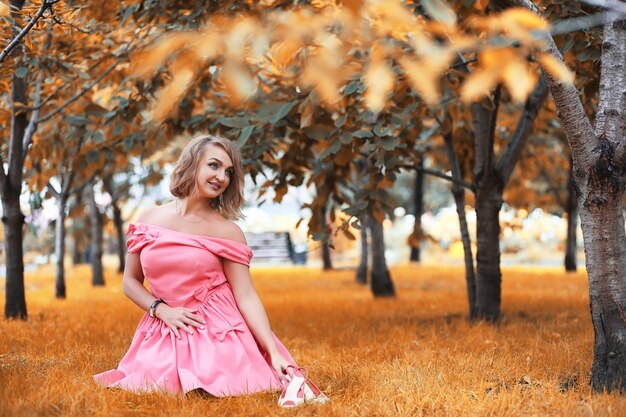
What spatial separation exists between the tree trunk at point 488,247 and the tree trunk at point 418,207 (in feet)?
2.03

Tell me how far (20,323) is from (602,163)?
512cm

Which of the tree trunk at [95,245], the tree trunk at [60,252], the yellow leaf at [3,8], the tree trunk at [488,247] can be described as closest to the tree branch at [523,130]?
the tree trunk at [488,247]

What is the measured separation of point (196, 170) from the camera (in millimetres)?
3570

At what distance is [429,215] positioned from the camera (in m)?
28.5

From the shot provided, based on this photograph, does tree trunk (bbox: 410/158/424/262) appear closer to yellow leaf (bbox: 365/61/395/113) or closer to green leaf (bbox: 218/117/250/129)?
green leaf (bbox: 218/117/250/129)

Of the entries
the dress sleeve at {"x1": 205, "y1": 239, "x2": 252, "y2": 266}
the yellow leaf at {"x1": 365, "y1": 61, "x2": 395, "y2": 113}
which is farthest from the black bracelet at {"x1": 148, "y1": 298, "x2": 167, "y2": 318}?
the yellow leaf at {"x1": 365, "y1": 61, "x2": 395, "y2": 113}

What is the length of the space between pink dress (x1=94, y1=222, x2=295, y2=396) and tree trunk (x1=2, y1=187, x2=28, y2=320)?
3.63 metres

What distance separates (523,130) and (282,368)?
383 cm

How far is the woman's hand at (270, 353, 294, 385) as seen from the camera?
3406 millimetres

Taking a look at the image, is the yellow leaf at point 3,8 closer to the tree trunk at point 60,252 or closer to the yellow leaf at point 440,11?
the yellow leaf at point 440,11

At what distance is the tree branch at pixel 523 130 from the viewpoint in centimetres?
620

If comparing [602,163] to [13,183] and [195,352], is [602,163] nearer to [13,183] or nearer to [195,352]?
[195,352]

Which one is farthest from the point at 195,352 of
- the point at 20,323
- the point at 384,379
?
the point at 20,323

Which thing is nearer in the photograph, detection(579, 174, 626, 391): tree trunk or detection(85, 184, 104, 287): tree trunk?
detection(579, 174, 626, 391): tree trunk
